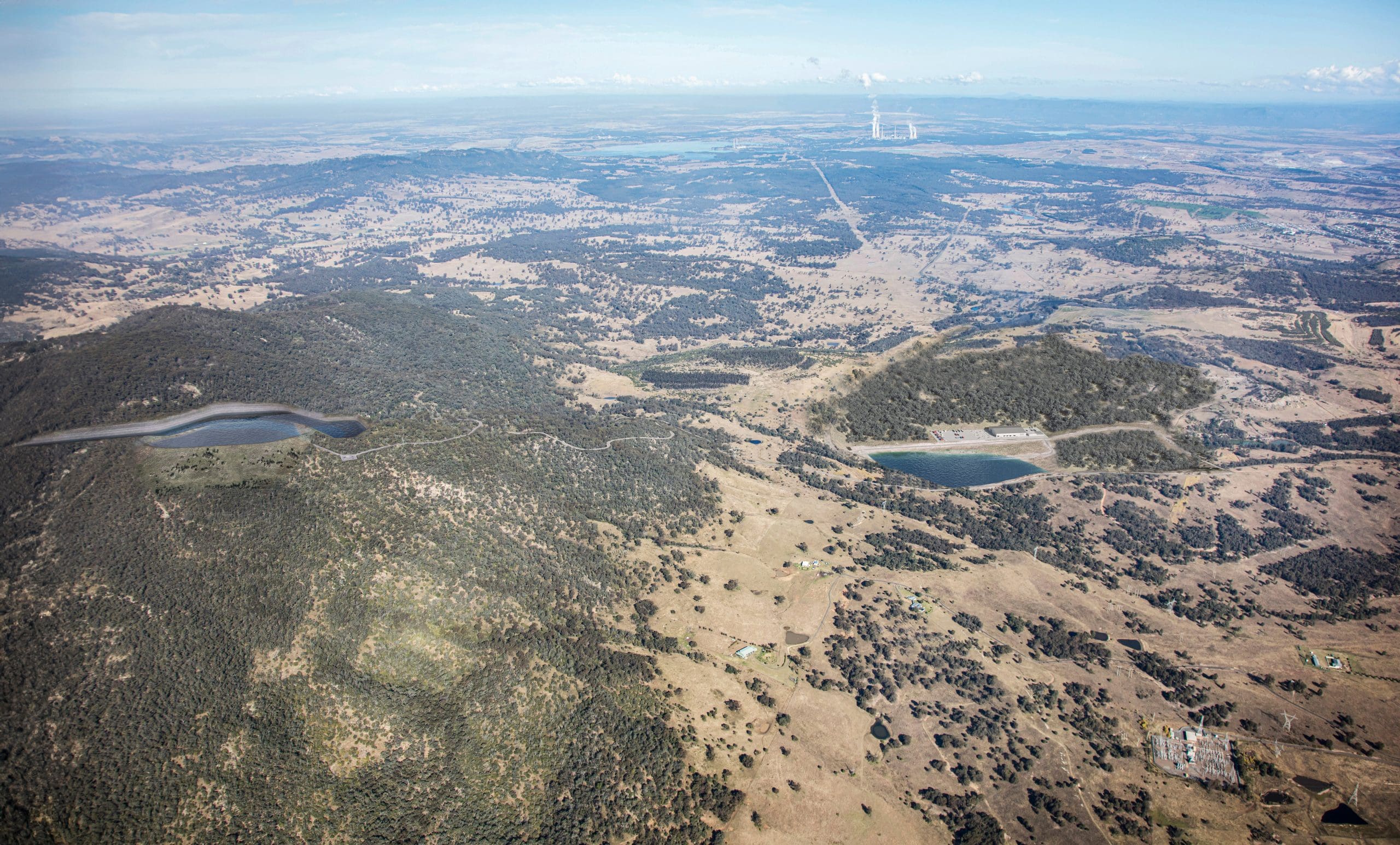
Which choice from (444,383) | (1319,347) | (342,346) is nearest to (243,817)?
(444,383)

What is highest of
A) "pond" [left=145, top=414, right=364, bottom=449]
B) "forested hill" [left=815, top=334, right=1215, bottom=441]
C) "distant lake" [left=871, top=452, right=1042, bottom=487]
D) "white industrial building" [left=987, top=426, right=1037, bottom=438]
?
"pond" [left=145, top=414, right=364, bottom=449]

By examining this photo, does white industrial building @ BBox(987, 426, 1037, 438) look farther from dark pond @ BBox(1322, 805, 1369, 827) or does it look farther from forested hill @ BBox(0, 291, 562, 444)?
forested hill @ BBox(0, 291, 562, 444)

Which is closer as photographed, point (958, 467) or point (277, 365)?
point (277, 365)

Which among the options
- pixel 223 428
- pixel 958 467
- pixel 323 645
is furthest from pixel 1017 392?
pixel 223 428

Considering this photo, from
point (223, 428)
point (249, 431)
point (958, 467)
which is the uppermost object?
point (223, 428)

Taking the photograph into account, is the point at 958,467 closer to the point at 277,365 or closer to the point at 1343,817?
the point at 1343,817

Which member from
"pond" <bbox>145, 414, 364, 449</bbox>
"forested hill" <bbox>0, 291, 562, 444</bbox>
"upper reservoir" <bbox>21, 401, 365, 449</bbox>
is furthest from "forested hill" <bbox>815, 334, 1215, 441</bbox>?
"upper reservoir" <bbox>21, 401, 365, 449</bbox>

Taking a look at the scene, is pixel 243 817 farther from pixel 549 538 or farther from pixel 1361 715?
pixel 1361 715

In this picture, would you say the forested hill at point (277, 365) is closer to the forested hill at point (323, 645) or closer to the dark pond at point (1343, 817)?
the forested hill at point (323, 645)
